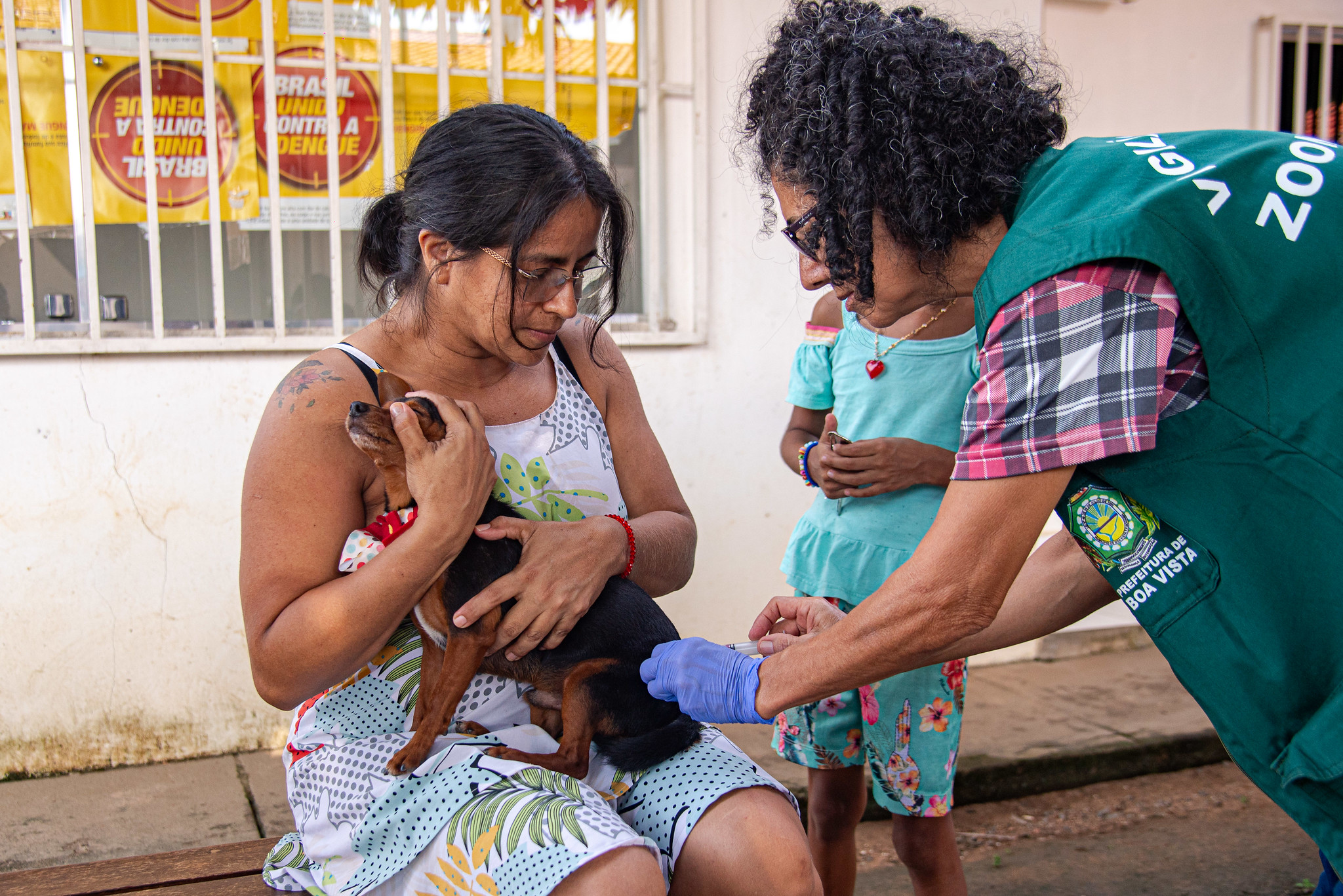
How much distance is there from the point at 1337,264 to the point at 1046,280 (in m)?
0.44

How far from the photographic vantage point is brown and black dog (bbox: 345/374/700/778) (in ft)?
6.39

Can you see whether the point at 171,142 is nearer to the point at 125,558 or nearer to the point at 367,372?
the point at 125,558

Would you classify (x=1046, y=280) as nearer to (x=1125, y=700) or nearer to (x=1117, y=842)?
(x=1117, y=842)

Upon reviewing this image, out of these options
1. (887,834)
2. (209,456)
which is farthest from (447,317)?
(887,834)

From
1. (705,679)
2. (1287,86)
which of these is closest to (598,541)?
(705,679)

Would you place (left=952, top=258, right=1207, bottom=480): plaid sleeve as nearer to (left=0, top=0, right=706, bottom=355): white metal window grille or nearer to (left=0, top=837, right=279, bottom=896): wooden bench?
(left=0, top=837, right=279, bottom=896): wooden bench

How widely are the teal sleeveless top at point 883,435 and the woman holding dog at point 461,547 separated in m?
0.68

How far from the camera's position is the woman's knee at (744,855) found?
178cm

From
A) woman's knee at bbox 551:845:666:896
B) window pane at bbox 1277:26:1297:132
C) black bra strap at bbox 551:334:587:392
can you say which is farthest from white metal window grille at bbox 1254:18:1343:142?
woman's knee at bbox 551:845:666:896

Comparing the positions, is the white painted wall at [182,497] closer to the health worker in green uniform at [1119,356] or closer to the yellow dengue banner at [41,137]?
the yellow dengue banner at [41,137]

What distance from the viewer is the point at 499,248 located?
2.03 metres

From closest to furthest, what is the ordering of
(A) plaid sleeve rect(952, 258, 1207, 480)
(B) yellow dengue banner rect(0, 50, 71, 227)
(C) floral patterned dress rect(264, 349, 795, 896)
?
(A) plaid sleeve rect(952, 258, 1207, 480)
(C) floral patterned dress rect(264, 349, 795, 896)
(B) yellow dengue banner rect(0, 50, 71, 227)

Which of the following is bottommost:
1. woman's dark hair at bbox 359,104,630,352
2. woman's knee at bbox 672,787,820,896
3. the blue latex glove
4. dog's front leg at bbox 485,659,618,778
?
woman's knee at bbox 672,787,820,896

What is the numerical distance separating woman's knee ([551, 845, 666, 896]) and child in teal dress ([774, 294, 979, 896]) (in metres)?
1.13
